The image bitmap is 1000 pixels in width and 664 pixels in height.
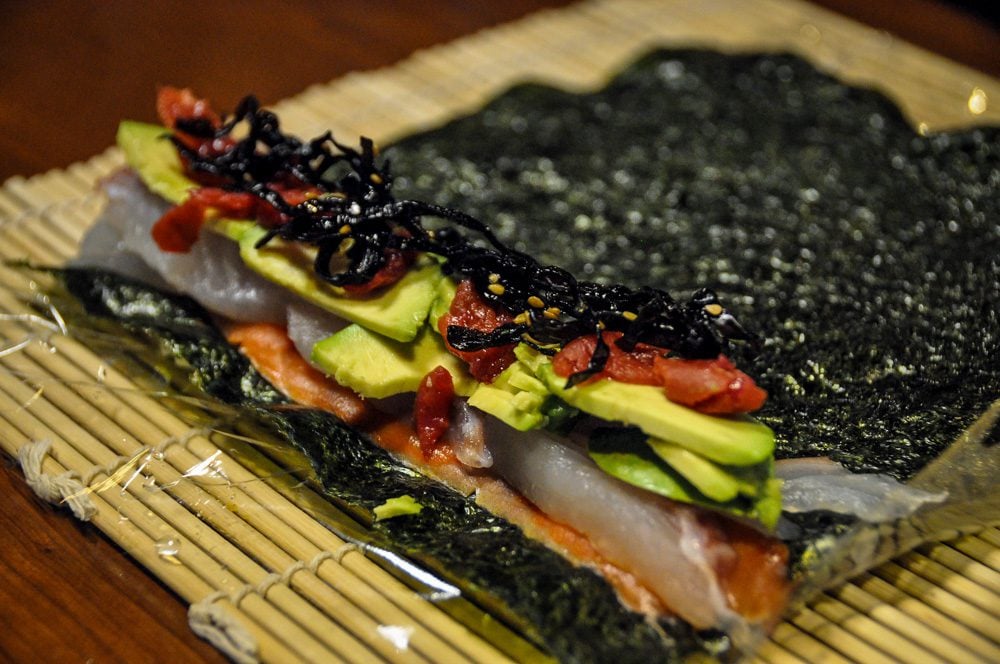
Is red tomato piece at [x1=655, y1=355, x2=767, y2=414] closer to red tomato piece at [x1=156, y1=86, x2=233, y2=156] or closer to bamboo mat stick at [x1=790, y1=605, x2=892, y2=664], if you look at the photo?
bamboo mat stick at [x1=790, y1=605, x2=892, y2=664]

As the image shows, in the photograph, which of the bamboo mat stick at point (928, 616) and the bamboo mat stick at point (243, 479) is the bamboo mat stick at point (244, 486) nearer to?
the bamboo mat stick at point (243, 479)

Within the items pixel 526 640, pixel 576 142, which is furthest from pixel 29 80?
pixel 526 640

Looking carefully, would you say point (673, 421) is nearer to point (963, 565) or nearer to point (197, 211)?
point (963, 565)

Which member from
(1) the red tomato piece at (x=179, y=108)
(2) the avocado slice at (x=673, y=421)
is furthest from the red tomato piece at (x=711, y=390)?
(1) the red tomato piece at (x=179, y=108)

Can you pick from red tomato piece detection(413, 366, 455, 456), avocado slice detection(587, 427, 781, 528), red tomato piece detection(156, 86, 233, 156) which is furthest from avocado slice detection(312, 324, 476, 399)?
red tomato piece detection(156, 86, 233, 156)

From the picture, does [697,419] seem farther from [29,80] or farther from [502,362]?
[29,80]

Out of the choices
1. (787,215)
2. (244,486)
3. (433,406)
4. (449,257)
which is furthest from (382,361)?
(787,215)
